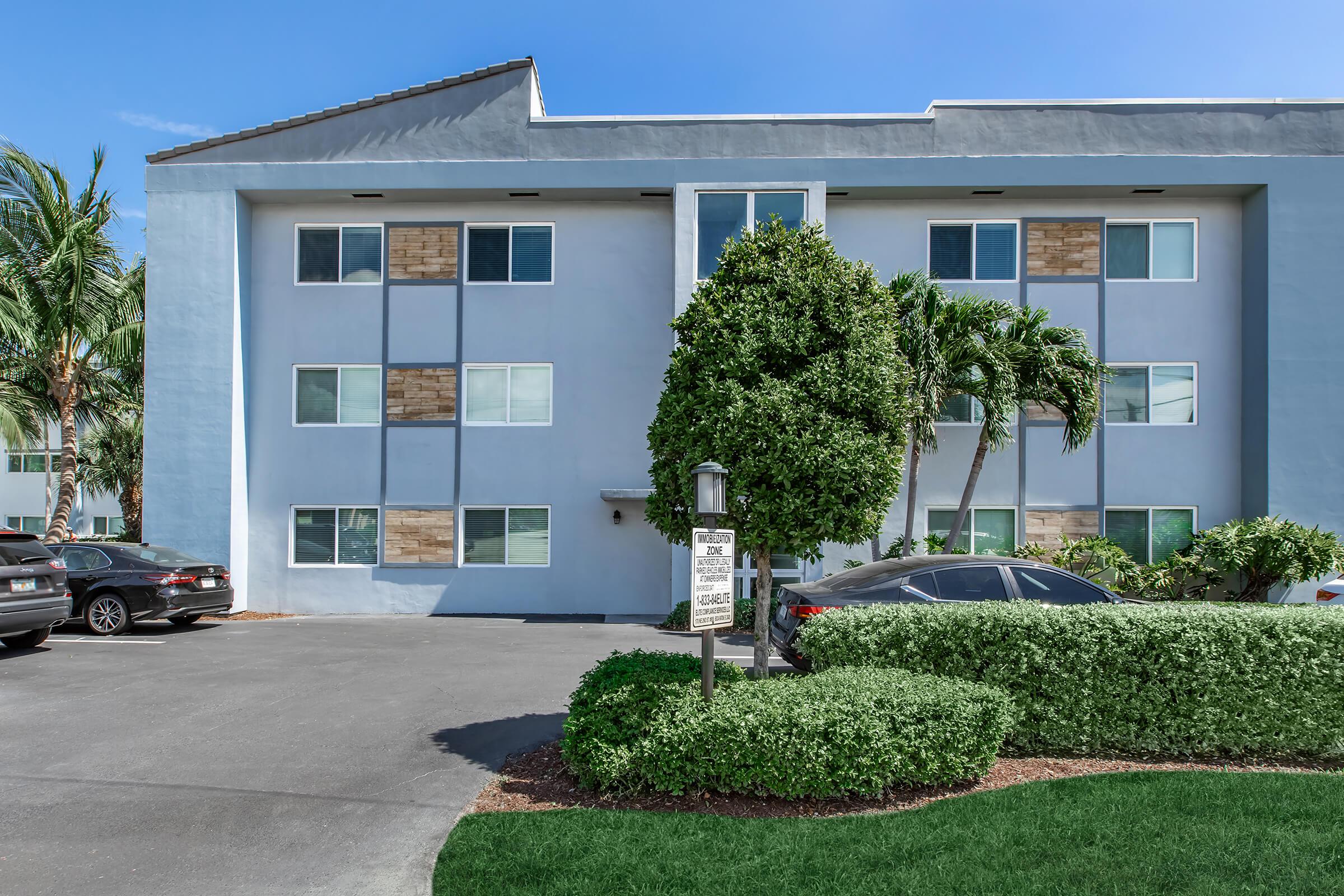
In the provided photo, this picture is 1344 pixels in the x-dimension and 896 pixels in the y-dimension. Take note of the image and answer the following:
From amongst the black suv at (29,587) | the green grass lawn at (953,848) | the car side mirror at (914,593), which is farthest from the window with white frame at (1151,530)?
the black suv at (29,587)

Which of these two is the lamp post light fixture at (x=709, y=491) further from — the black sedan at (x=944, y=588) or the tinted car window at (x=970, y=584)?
the tinted car window at (x=970, y=584)

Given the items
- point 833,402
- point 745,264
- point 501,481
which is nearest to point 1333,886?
point 833,402

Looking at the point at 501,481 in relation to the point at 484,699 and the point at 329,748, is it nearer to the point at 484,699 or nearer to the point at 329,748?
the point at 484,699

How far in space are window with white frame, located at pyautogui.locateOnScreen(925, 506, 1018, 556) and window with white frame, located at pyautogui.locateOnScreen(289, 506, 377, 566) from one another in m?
10.2

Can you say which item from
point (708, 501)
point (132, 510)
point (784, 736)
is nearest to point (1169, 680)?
point (784, 736)

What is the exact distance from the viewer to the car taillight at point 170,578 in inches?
480

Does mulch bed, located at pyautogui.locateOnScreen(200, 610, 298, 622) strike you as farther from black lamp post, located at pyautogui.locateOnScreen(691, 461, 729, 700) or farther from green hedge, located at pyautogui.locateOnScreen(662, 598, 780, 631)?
black lamp post, located at pyautogui.locateOnScreen(691, 461, 729, 700)

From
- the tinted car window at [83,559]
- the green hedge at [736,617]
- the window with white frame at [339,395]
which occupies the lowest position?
the green hedge at [736,617]

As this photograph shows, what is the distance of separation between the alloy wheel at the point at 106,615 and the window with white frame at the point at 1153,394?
53.7ft

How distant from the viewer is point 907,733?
17.8ft

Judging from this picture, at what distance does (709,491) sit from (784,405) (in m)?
0.98

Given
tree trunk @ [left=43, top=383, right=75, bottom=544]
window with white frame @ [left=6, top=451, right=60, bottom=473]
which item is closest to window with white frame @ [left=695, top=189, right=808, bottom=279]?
tree trunk @ [left=43, top=383, right=75, bottom=544]

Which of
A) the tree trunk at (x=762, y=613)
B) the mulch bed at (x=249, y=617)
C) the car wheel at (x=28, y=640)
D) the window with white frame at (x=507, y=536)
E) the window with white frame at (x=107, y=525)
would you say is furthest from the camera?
the window with white frame at (x=107, y=525)

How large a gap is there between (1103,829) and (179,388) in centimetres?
1579
